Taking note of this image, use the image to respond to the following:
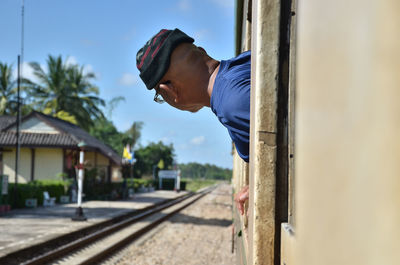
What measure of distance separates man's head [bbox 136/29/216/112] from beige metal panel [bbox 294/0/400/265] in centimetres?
90

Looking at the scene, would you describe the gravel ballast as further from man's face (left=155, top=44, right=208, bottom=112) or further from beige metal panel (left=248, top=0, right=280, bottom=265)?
beige metal panel (left=248, top=0, right=280, bottom=265)

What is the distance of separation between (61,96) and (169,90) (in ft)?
126

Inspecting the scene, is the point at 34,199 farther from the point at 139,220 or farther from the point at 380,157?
the point at 380,157

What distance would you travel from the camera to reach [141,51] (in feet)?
5.49

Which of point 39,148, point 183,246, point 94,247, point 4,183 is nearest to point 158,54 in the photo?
point 94,247

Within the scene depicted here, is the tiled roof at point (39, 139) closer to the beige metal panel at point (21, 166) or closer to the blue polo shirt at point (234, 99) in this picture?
the beige metal panel at point (21, 166)

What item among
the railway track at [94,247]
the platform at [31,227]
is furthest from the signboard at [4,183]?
the railway track at [94,247]

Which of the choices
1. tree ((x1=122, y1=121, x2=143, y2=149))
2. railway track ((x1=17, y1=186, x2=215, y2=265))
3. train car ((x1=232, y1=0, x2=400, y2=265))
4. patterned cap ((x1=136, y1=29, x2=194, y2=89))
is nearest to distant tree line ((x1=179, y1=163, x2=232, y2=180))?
tree ((x1=122, y1=121, x2=143, y2=149))

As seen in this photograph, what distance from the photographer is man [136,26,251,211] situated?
4.95ft

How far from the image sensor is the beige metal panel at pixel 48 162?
25922mm

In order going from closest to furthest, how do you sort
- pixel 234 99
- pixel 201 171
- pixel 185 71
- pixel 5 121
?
pixel 234 99, pixel 185 71, pixel 5 121, pixel 201 171

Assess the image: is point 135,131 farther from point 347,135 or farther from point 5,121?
point 347,135

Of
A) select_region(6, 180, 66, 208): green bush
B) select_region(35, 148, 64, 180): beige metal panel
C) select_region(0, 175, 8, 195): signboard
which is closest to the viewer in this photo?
select_region(0, 175, 8, 195): signboard

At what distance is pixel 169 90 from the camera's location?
1.63m
